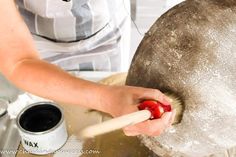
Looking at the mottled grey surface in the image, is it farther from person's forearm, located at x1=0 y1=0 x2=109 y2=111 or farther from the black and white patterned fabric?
the black and white patterned fabric

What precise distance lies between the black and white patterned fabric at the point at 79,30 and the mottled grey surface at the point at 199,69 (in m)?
0.42

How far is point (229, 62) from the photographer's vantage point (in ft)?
2.44

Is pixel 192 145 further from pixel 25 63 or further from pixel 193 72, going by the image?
pixel 25 63

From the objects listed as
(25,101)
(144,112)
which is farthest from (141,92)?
(25,101)

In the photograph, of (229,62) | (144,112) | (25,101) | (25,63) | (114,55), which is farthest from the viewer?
(114,55)

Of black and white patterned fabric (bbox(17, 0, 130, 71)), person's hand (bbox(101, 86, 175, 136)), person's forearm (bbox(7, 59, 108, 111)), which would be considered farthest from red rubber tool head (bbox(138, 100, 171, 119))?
black and white patterned fabric (bbox(17, 0, 130, 71))

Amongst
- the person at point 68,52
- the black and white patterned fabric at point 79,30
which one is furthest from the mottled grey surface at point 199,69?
the black and white patterned fabric at point 79,30

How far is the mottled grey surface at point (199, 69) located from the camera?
2.45 feet

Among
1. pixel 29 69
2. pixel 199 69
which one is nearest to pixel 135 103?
pixel 199 69

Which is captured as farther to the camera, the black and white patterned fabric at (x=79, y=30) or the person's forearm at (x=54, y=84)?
the black and white patterned fabric at (x=79, y=30)

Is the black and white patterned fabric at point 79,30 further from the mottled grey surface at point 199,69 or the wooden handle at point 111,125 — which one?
the wooden handle at point 111,125

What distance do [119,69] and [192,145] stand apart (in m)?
0.61

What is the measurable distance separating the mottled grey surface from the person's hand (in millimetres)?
92

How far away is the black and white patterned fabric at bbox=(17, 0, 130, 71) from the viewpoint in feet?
3.84
